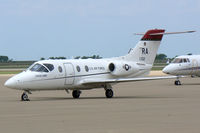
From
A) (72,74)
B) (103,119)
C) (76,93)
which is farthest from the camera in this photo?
(76,93)

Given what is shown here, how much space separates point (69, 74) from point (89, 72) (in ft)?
5.08

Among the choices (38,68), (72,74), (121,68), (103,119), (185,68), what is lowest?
(103,119)

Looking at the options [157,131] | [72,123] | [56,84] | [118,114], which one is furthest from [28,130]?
[56,84]

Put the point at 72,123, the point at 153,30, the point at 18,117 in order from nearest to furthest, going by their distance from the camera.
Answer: the point at 72,123, the point at 18,117, the point at 153,30

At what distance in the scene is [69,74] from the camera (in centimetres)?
2905

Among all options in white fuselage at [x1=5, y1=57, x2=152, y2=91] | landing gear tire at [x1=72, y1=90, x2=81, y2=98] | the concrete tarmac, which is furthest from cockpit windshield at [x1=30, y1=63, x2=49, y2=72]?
the concrete tarmac

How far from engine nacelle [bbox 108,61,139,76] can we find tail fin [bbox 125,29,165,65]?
2.25ft

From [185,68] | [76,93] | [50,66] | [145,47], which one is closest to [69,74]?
[50,66]

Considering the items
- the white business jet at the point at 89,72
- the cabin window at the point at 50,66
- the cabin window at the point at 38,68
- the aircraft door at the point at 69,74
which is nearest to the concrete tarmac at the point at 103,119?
the white business jet at the point at 89,72

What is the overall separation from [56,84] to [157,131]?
1447cm

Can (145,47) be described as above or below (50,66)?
above

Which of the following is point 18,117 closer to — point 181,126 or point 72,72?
point 181,126

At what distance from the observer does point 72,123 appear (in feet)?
53.7

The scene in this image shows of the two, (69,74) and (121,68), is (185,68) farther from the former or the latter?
(69,74)
